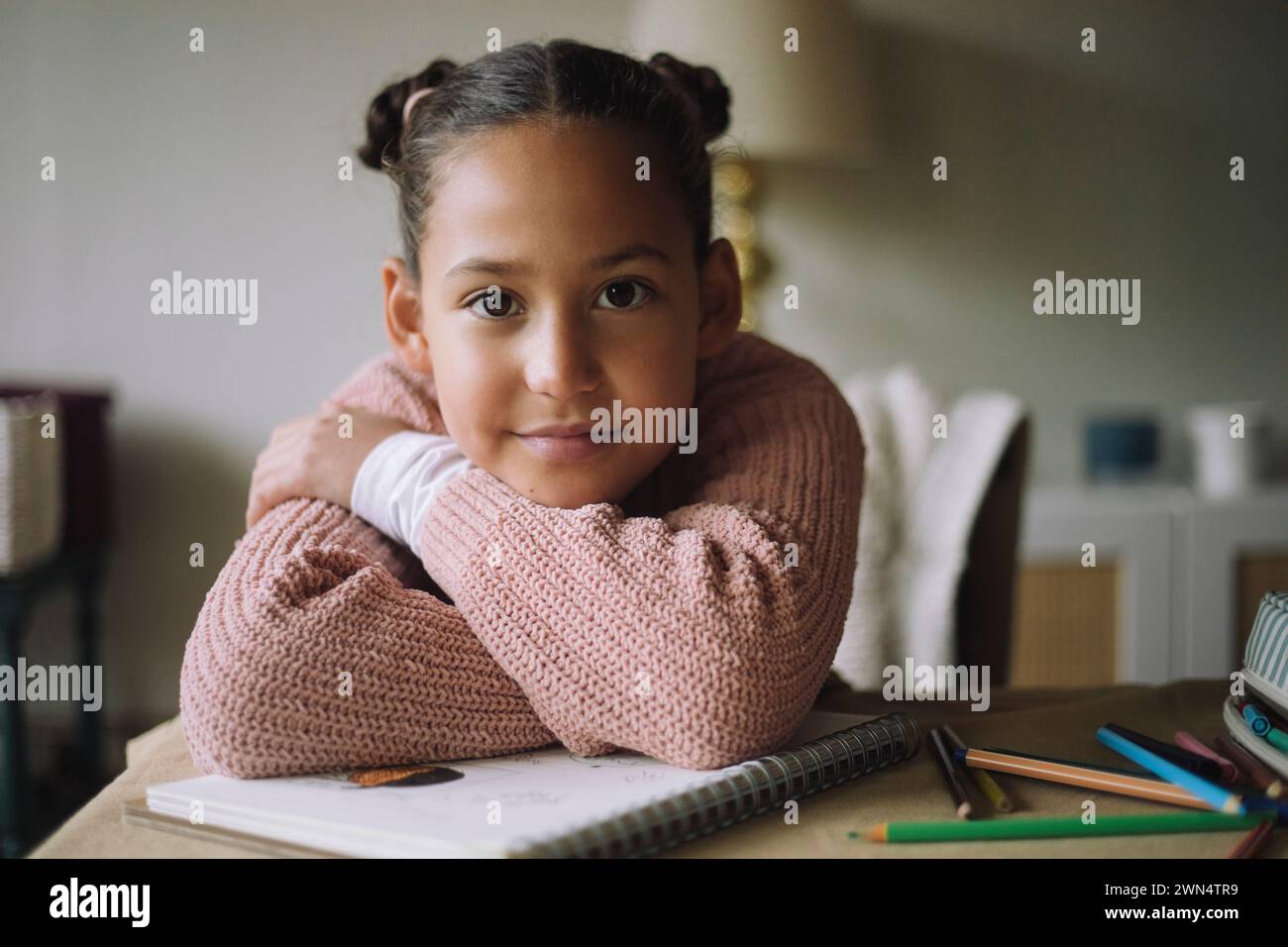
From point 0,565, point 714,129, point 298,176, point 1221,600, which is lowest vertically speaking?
point 1221,600

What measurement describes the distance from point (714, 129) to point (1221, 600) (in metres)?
1.51

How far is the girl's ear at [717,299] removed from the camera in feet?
2.45

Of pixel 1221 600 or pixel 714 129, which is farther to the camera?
pixel 1221 600

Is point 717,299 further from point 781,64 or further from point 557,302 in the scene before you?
point 781,64

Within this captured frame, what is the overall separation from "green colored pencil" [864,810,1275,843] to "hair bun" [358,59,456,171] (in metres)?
0.56

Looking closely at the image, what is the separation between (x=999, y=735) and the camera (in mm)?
591

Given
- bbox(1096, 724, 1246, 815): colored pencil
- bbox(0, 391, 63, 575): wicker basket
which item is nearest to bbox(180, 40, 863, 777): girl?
bbox(1096, 724, 1246, 815): colored pencil

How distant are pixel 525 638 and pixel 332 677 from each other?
9cm

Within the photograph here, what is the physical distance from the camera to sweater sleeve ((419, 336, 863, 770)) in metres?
0.51

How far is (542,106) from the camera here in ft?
2.09

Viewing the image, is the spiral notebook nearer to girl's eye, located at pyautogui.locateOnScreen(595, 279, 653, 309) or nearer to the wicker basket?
girl's eye, located at pyautogui.locateOnScreen(595, 279, 653, 309)

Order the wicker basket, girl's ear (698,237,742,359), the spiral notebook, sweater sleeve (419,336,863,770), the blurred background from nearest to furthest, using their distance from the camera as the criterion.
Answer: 1. the spiral notebook
2. sweater sleeve (419,336,863,770)
3. girl's ear (698,237,742,359)
4. the wicker basket
5. the blurred background
